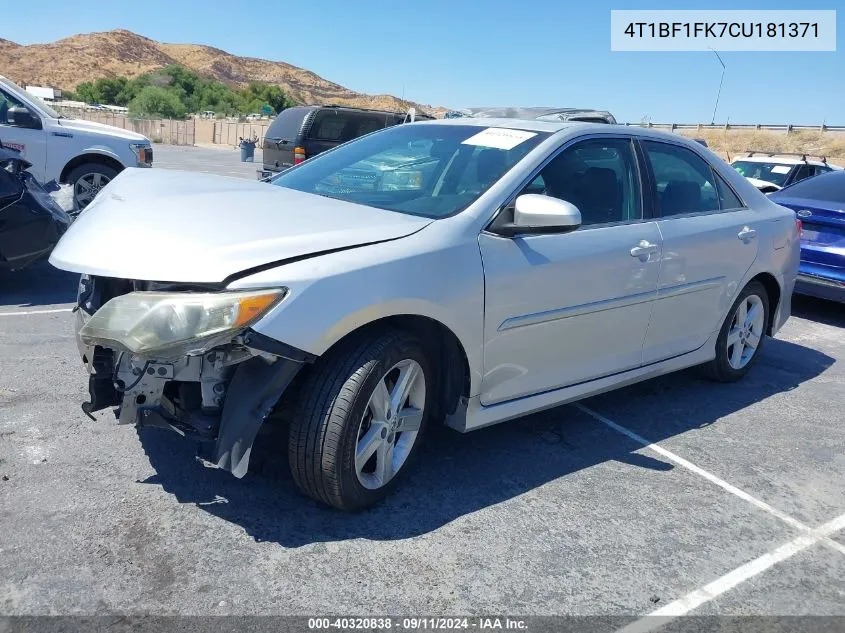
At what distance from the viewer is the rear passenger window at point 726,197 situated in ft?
16.1

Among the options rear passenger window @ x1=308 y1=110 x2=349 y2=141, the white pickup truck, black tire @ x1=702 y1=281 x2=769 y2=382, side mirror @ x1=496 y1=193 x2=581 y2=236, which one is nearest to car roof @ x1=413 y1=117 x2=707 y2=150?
side mirror @ x1=496 y1=193 x2=581 y2=236

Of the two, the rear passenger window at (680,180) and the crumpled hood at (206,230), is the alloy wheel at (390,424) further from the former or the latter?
the rear passenger window at (680,180)

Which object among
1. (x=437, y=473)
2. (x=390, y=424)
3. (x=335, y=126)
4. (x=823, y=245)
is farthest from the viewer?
(x=335, y=126)

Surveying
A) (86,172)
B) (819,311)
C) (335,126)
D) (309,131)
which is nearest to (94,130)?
(86,172)

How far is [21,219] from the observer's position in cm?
605

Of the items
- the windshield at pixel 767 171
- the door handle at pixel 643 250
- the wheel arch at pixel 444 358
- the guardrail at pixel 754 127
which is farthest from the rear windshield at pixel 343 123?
the guardrail at pixel 754 127

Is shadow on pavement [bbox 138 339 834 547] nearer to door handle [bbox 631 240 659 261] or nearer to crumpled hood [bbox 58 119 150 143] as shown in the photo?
door handle [bbox 631 240 659 261]

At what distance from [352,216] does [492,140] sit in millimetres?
1095

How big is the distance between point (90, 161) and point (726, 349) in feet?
25.5

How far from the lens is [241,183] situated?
153 inches

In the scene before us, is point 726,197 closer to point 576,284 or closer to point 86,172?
point 576,284

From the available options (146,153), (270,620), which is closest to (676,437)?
(270,620)

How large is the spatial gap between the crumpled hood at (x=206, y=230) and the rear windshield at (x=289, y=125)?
11.9 meters

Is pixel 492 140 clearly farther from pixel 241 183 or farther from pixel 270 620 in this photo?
pixel 270 620
